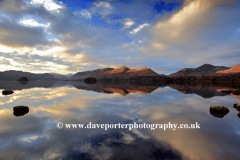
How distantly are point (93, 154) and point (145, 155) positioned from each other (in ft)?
7.73

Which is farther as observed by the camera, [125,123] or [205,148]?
[125,123]

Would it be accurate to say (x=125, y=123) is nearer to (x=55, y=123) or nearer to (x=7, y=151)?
(x=55, y=123)

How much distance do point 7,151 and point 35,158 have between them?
1.83 meters

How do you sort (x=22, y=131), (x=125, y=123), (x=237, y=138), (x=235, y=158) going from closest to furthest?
1. (x=235, y=158)
2. (x=237, y=138)
3. (x=22, y=131)
4. (x=125, y=123)

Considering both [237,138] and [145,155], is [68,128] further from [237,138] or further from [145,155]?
[237,138]

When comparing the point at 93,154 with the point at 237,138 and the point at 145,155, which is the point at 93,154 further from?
the point at 237,138

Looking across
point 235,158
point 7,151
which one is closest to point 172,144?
point 235,158

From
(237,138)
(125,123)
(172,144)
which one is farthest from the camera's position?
(125,123)

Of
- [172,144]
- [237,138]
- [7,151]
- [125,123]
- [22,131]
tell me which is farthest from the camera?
[125,123]

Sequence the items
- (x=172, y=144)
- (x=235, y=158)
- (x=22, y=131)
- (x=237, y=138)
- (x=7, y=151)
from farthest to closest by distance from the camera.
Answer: (x=22, y=131) → (x=237, y=138) → (x=172, y=144) → (x=7, y=151) → (x=235, y=158)

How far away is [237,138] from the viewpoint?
6.45 m

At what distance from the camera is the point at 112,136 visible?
21.5 feet

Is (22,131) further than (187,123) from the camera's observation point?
No

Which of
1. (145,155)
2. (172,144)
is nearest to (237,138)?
(172,144)
